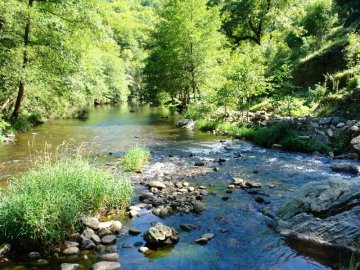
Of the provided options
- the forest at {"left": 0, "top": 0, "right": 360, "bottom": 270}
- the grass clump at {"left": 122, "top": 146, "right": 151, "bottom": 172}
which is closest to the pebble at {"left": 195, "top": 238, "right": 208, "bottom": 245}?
the forest at {"left": 0, "top": 0, "right": 360, "bottom": 270}

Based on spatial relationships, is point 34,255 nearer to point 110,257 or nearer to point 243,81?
→ point 110,257

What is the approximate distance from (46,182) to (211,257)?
4056 mm

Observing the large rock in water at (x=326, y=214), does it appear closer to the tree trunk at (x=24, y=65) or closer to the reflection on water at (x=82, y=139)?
the reflection on water at (x=82, y=139)

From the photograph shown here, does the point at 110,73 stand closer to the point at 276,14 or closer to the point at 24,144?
the point at 276,14

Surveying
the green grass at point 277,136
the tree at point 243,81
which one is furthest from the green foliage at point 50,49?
the green grass at point 277,136

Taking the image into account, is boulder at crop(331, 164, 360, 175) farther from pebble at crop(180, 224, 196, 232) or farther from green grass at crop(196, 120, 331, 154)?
pebble at crop(180, 224, 196, 232)

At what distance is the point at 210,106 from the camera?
2709cm

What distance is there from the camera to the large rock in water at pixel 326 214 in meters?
7.00

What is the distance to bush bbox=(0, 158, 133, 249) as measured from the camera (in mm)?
6684

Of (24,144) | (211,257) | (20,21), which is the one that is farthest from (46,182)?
(20,21)

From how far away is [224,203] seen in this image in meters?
9.52

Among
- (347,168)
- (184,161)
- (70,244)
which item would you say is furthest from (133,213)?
(347,168)

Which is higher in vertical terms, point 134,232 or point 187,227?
point 187,227

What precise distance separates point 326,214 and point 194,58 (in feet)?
92.4
